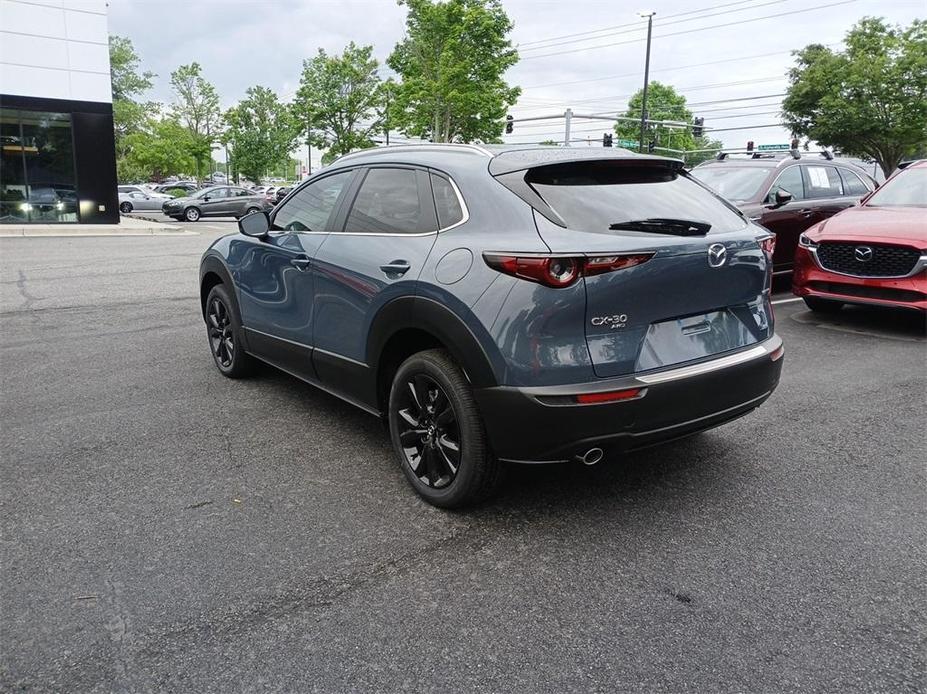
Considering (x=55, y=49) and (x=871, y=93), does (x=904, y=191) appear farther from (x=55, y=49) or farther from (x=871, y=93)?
(x=871, y=93)

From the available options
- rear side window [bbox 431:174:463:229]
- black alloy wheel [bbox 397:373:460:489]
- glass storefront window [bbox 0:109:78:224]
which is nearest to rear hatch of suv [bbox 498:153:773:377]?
rear side window [bbox 431:174:463:229]

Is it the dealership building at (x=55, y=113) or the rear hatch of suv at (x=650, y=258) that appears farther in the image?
the dealership building at (x=55, y=113)

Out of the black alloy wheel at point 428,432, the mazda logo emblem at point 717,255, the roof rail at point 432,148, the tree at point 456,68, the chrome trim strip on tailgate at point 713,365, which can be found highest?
the tree at point 456,68

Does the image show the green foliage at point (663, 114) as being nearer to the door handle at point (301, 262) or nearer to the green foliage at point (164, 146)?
the green foliage at point (164, 146)

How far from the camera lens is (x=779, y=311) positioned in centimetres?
825

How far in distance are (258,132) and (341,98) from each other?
26.9 ft

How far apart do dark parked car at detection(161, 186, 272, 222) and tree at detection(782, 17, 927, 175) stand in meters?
30.2

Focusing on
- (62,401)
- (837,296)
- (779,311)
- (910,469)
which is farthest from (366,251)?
(779,311)

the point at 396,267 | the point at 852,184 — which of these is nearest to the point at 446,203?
the point at 396,267

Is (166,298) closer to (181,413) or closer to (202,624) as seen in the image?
(181,413)

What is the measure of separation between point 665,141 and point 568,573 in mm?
104683

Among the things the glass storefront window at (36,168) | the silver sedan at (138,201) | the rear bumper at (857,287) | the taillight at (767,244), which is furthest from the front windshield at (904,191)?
the silver sedan at (138,201)

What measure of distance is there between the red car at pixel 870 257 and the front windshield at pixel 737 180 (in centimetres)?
137

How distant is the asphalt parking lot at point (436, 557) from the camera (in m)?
2.29
